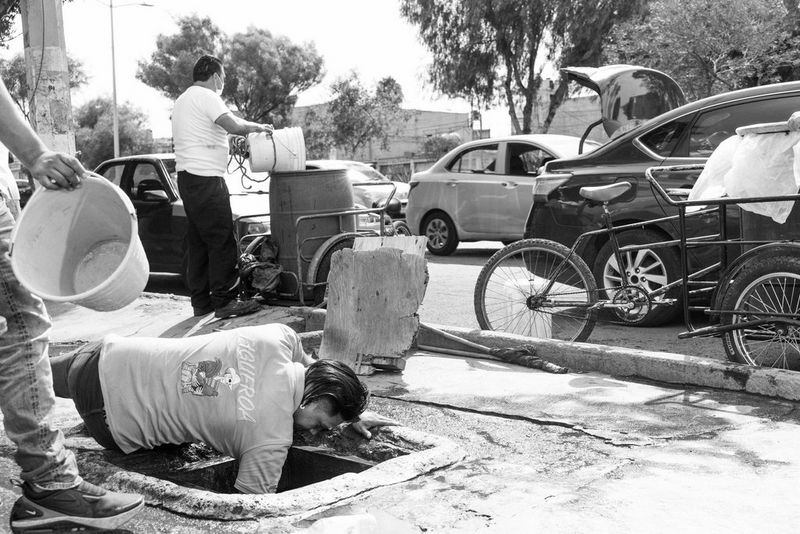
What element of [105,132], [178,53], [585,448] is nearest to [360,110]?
[178,53]

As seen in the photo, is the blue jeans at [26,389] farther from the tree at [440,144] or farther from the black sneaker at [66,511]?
the tree at [440,144]

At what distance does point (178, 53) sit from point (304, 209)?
39795mm

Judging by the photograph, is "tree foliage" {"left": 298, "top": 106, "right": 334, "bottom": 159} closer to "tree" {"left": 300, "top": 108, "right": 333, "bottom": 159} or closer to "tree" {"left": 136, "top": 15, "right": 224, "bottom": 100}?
"tree" {"left": 300, "top": 108, "right": 333, "bottom": 159}

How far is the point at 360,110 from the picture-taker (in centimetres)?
4503

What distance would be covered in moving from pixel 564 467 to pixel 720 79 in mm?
16567

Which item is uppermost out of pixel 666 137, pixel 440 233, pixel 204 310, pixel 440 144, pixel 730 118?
pixel 440 144

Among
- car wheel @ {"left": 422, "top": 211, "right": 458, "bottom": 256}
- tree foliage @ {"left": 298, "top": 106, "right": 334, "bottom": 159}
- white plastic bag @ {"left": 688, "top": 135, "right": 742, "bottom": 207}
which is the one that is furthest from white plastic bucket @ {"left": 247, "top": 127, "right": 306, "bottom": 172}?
tree foliage @ {"left": 298, "top": 106, "right": 334, "bottom": 159}

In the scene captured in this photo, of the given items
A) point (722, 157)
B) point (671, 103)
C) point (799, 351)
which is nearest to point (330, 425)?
point (799, 351)

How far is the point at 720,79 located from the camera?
1811 centimetres

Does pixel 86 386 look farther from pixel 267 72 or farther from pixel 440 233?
pixel 267 72

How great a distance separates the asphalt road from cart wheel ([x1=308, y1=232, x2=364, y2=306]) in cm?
95

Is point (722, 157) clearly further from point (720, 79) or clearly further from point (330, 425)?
point (720, 79)

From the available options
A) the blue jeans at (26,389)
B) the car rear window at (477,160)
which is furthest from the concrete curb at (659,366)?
the car rear window at (477,160)

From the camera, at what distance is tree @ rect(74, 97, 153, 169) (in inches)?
2441
